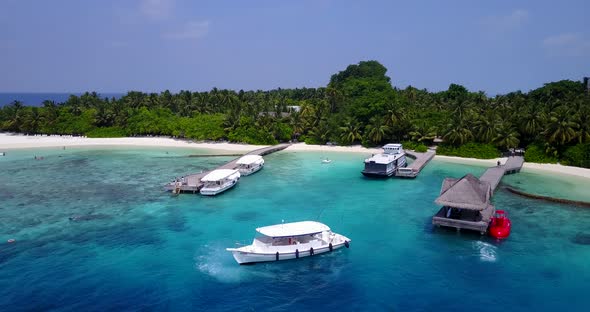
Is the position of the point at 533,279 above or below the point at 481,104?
below

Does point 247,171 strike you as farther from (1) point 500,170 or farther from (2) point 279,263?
(1) point 500,170

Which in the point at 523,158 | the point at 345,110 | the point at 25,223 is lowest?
the point at 25,223

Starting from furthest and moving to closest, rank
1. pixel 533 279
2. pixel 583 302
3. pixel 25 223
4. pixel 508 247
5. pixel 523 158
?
pixel 523 158 < pixel 25 223 < pixel 508 247 < pixel 533 279 < pixel 583 302

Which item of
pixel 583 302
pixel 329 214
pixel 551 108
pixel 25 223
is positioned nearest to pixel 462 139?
pixel 551 108

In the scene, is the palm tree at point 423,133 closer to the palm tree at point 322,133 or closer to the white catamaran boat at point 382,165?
the palm tree at point 322,133

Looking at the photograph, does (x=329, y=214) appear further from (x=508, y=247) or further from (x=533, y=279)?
(x=533, y=279)

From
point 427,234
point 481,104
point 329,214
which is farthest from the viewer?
point 481,104

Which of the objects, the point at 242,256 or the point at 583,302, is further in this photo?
the point at 242,256
